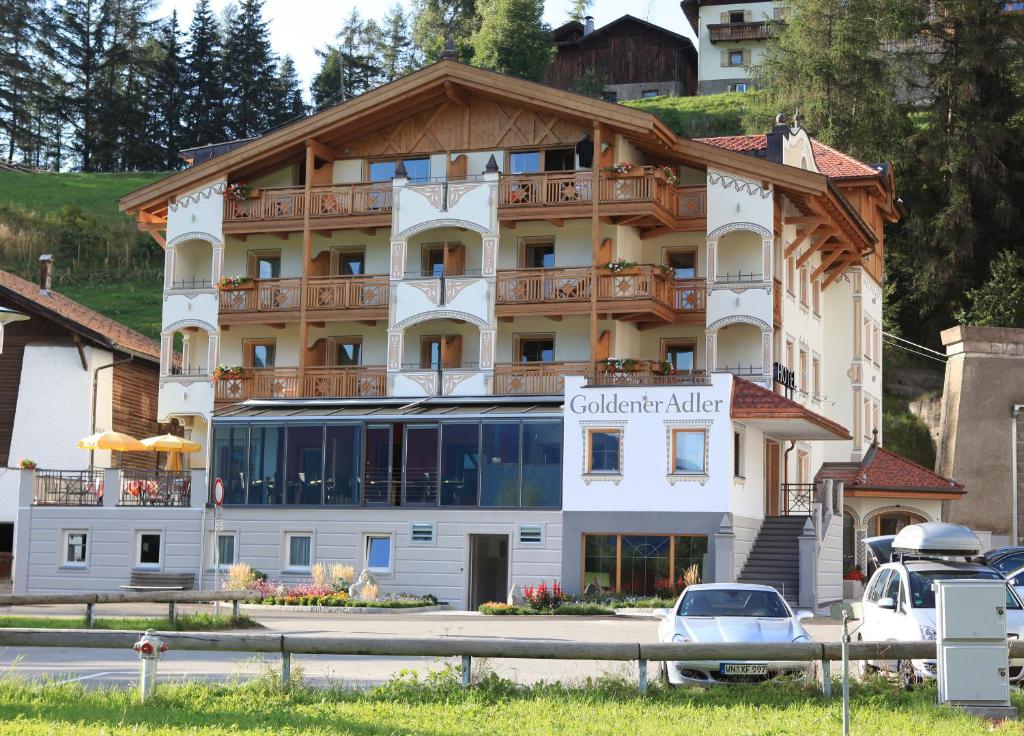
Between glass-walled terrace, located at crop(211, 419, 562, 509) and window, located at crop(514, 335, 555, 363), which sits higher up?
window, located at crop(514, 335, 555, 363)

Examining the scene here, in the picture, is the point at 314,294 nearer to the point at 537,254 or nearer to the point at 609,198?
the point at 537,254

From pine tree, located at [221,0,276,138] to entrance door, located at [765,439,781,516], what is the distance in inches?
2938

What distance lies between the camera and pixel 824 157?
5694 cm

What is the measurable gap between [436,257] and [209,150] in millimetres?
10523

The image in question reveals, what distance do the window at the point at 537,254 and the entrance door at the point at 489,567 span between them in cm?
901

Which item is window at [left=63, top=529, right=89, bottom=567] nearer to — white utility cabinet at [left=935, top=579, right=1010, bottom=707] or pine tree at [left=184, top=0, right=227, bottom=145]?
white utility cabinet at [left=935, top=579, right=1010, bottom=707]

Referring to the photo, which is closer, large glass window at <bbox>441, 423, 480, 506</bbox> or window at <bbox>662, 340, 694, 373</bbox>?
large glass window at <bbox>441, 423, 480, 506</bbox>

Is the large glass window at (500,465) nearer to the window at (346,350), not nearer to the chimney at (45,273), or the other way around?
the window at (346,350)

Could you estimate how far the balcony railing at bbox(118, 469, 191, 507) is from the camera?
→ 142 ft

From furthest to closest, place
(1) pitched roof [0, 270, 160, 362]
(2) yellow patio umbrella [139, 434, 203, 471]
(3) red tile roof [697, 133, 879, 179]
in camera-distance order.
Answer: (3) red tile roof [697, 133, 879, 179] → (1) pitched roof [0, 270, 160, 362] → (2) yellow patio umbrella [139, 434, 203, 471]

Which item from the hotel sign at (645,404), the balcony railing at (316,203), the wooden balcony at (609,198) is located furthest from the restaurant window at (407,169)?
the hotel sign at (645,404)

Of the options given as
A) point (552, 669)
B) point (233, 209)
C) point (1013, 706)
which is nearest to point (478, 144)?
point (233, 209)

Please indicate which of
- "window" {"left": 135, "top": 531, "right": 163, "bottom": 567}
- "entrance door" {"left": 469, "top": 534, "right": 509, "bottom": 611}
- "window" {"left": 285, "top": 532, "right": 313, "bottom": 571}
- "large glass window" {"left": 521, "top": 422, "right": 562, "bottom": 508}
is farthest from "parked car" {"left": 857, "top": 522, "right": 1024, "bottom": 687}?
"window" {"left": 135, "top": 531, "right": 163, "bottom": 567}

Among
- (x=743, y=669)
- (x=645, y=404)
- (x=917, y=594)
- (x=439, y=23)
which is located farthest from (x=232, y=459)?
(x=439, y=23)
